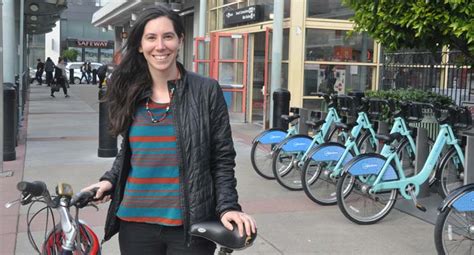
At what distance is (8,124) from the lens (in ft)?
28.0

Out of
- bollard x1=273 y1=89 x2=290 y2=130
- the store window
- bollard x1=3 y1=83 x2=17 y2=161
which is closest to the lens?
bollard x1=3 y1=83 x2=17 y2=161

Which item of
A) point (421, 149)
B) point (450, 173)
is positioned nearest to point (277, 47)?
point (421, 149)

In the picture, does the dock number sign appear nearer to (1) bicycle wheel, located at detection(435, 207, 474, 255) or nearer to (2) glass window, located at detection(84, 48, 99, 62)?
(1) bicycle wheel, located at detection(435, 207, 474, 255)

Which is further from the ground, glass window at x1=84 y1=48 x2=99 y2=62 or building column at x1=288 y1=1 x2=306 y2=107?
glass window at x1=84 y1=48 x2=99 y2=62

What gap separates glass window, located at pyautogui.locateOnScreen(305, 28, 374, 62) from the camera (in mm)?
12305

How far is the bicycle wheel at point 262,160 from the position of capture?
24.6 feet

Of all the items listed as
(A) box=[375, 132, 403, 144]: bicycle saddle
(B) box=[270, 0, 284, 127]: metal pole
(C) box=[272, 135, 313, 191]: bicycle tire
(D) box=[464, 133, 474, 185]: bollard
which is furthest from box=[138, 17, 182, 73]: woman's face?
(B) box=[270, 0, 284, 127]: metal pole

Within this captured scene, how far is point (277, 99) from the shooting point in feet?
30.1

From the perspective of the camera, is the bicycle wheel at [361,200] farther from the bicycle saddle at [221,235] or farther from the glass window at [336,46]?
the glass window at [336,46]

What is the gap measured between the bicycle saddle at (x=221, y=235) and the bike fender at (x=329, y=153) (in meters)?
4.15

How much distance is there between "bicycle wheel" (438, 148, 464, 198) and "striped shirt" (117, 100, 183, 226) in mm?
4540

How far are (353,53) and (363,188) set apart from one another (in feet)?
25.3

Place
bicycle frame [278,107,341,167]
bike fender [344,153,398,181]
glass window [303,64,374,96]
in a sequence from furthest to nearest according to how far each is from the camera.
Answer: glass window [303,64,374,96] < bicycle frame [278,107,341,167] < bike fender [344,153,398,181]

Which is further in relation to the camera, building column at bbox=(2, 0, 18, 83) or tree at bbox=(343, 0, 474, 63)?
building column at bbox=(2, 0, 18, 83)
